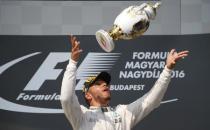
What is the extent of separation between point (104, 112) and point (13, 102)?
1885 millimetres

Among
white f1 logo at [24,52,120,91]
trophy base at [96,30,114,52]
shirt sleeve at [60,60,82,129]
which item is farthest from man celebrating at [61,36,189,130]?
white f1 logo at [24,52,120,91]

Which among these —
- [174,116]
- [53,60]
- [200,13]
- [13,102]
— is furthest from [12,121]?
[200,13]

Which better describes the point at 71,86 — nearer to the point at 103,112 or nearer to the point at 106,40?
the point at 103,112

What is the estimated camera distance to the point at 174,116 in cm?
523

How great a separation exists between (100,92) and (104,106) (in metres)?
0.09

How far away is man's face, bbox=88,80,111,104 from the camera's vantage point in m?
3.58

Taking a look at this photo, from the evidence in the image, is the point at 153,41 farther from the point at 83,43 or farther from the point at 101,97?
the point at 101,97

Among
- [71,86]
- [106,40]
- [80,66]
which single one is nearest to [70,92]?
[71,86]

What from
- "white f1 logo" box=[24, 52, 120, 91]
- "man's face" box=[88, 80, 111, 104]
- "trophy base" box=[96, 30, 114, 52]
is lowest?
"white f1 logo" box=[24, 52, 120, 91]

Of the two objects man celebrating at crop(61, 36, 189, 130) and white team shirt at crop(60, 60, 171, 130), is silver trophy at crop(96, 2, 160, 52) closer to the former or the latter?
man celebrating at crop(61, 36, 189, 130)

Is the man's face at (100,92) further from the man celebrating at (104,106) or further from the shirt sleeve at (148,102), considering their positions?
the shirt sleeve at (148,102)

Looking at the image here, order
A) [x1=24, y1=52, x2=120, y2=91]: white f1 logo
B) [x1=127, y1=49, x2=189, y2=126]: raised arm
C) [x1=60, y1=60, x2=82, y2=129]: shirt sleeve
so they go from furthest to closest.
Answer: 1. [x1=24, y1=52, x2=120, y2=91]: white f1 logo
2. [x1=127, y1=49, x2=189, y2=126]: raised arm
3. [x1=60, y1=60, x2=82, y2=129]: shirt sleeve

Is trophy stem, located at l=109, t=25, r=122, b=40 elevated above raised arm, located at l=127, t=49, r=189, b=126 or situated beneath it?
elevated above

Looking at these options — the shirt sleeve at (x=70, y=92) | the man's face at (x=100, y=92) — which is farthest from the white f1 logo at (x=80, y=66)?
the shirt sleeve at (x=70, y=92)
